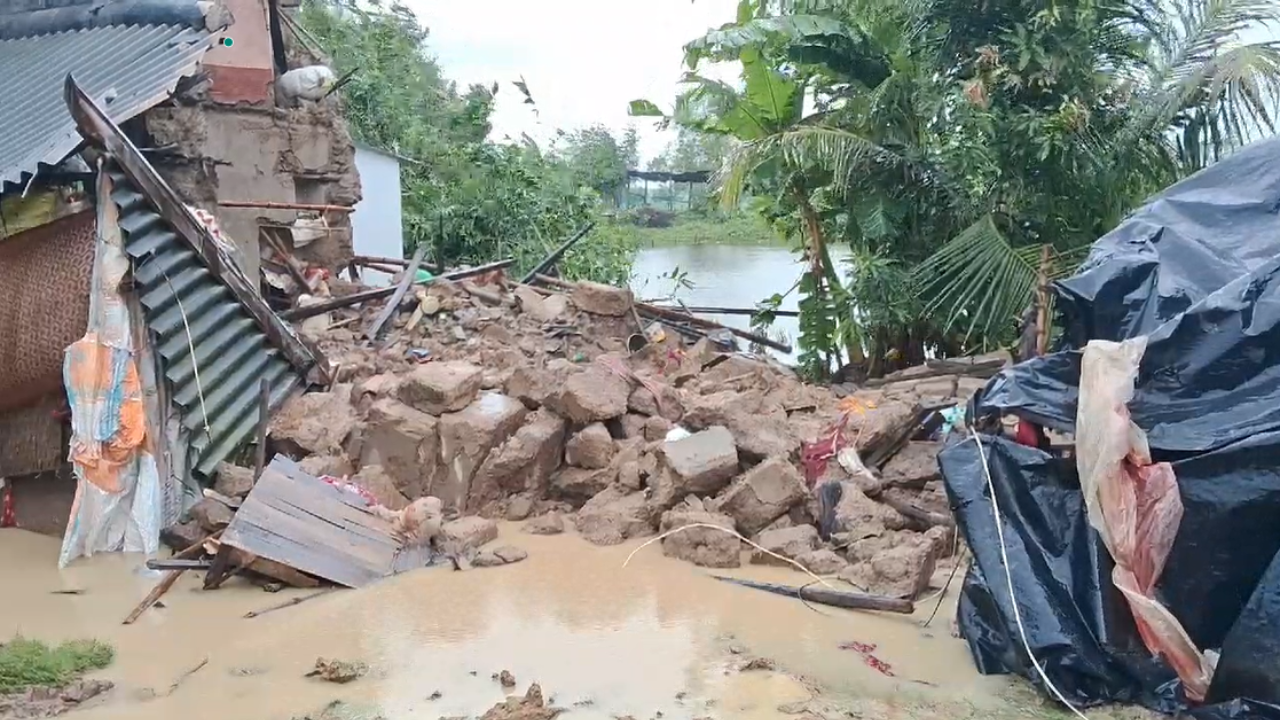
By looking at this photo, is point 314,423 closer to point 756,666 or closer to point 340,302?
point 340,302

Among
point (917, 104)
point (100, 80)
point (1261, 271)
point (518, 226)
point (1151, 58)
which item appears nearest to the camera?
point (1261, 271)

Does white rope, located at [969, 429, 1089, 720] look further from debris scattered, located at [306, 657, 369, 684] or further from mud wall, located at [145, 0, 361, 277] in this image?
mud wall, located at [145, 0, 361, 277]

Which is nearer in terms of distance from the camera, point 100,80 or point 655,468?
point 655,468

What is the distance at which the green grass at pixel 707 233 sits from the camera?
70.4ft

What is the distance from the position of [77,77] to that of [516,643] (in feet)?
18.9

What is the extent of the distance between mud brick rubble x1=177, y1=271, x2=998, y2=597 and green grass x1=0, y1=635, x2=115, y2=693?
4.75ft

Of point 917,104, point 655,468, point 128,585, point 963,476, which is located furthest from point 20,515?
point 917,104

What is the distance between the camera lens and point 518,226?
1656 centimetres

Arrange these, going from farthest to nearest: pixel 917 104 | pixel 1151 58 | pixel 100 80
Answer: pixel 917 104 < pixel 1151 58 < pixel 100 80

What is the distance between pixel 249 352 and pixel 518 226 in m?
8.89

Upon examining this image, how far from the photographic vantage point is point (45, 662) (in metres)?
4.78

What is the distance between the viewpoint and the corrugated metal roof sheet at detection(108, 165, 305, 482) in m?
6.85

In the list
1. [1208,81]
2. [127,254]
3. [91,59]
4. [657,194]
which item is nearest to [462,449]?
[127,254]

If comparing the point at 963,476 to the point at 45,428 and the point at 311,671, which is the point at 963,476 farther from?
the point at 45,428
